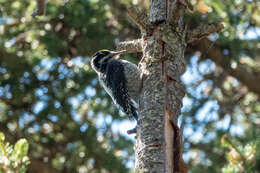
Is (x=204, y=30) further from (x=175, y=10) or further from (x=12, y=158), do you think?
(x=12, y=158)

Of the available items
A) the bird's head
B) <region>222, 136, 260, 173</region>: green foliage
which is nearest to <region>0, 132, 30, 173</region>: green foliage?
<region>222, 136, 260, 173</region>: green foliage

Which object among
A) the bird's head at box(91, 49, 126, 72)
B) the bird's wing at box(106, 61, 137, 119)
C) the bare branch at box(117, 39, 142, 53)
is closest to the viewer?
the bare branch at box(117, 39, 142, 53)

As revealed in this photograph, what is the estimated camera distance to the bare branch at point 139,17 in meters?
2.90

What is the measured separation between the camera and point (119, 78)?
169 inches

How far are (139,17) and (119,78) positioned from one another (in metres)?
1.41

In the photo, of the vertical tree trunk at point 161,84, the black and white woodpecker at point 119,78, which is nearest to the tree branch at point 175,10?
the vertical tree trunk at point 161,84

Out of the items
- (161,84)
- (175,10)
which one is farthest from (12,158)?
(175,10)

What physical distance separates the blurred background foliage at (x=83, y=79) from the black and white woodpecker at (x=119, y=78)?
46 centimetres

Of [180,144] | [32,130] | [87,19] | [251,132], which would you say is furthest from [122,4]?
[180,144]

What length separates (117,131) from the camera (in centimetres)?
559

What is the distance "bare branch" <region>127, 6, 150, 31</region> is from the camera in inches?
114

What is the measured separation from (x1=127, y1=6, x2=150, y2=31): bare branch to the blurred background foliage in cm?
175

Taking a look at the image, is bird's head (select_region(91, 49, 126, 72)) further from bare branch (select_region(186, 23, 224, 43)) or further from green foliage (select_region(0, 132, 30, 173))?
green foliage (select_region(0, 132, 30, 173))

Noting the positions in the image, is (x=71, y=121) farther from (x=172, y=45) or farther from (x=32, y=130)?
(x=172, y=45)
